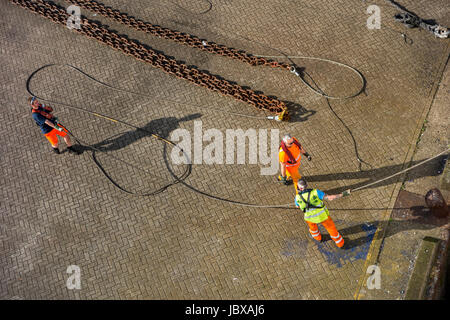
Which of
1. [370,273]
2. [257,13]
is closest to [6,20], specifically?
[257,13]

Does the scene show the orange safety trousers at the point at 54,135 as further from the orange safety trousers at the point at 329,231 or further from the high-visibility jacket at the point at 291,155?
the orange safety trousers at the point at 329,231

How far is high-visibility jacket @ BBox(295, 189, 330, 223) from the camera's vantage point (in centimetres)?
759

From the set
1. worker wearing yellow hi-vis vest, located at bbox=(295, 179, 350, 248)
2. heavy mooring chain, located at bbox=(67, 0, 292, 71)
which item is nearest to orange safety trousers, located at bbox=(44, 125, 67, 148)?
heavy mooring chain, located at bbox=(67, 0, 292, 71)

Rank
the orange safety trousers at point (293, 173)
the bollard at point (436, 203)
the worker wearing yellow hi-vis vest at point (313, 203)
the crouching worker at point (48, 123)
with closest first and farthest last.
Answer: the worker wearing yellow hi-vis vest at point (313, 203) → the bollard at point (436, 203) → the orange safety trousers at point (293, 173) → the crouching worker at point (48, 123)

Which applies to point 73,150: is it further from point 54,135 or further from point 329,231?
Answer: point 329,231

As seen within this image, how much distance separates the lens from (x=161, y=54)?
11195 mm

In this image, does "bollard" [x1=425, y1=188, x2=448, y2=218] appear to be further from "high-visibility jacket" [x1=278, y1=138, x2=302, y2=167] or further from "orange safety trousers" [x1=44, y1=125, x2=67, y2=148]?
"orange safety trousers" [x1=44, y1=125, x2=67, y2=148]

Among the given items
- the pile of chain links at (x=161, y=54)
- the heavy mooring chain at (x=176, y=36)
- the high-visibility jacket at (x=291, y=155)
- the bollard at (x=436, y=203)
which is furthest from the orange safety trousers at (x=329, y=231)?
the heavy mooring chain at (x=176, y=36)

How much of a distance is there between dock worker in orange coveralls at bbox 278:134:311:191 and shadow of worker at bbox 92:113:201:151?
9.01 ft

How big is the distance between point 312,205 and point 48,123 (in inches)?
233

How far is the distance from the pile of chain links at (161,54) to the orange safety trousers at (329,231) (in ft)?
9.49

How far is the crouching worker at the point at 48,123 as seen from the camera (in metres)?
9.09
